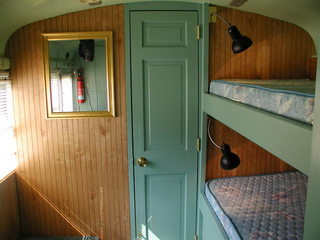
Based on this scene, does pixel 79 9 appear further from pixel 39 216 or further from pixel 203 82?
pixel 39 216

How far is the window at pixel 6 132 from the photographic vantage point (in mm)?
2238

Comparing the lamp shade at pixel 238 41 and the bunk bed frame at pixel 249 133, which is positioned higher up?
the lamp shade at pixel 238 41

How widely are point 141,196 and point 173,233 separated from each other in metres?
0.46

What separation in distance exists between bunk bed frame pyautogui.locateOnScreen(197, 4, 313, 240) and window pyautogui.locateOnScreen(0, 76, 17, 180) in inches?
61.7

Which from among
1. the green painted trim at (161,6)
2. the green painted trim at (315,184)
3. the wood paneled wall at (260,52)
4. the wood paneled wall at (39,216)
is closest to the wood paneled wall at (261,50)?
the wood paneled wall at (260,52)

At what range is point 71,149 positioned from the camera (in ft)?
7.92

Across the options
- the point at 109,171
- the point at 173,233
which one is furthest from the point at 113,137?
the point at 173,233

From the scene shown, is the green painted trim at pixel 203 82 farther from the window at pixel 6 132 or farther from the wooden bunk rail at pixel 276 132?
the window at pixel 6 132

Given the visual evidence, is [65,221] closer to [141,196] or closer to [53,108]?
[141,196]

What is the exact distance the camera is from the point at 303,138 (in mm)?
935

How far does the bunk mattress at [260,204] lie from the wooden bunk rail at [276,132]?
65 centimetres

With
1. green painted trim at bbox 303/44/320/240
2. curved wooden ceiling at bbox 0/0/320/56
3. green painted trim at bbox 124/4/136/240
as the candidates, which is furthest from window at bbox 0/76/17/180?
green painted trim at bbox 303/44/320/240

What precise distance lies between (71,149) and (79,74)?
637mm

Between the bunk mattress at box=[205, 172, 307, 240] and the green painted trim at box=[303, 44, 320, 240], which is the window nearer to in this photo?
the bunk mattress at box=[205, 172, 307, 240]
